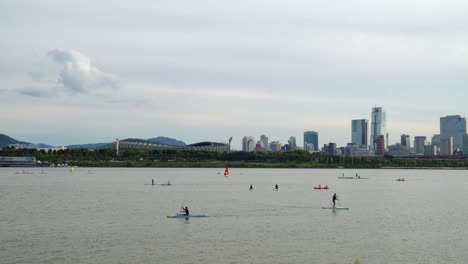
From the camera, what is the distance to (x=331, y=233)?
183 feet

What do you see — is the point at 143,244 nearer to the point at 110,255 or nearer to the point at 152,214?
the point at 110,255

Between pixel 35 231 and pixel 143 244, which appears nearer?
pixel 143 244

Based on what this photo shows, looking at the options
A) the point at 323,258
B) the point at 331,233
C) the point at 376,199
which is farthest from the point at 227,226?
the point at 376,199

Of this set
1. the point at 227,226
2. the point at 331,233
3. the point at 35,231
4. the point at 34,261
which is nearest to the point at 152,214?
the point at 227,226

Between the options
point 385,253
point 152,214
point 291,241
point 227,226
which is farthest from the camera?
point 152,214

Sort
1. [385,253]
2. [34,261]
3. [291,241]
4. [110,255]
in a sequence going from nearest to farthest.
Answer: [34,261] < [110,255] < [385,253] < [291,241]

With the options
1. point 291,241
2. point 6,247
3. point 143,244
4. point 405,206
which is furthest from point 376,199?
point 6,247

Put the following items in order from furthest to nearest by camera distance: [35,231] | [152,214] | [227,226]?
1. [152,214]
2. [227,226]
3. [35,231]

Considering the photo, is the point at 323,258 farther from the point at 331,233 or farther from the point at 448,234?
the point at 448,234

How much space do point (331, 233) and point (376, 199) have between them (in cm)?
4724

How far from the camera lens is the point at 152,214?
69.4 meters

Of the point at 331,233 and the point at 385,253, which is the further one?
the point at 331,233

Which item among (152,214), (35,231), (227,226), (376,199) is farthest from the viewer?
(376,199)

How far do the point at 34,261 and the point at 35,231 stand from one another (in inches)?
553
